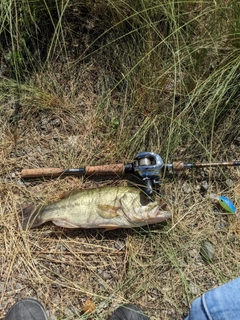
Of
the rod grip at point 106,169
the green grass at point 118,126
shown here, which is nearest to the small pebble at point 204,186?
the green grass at point 118,126

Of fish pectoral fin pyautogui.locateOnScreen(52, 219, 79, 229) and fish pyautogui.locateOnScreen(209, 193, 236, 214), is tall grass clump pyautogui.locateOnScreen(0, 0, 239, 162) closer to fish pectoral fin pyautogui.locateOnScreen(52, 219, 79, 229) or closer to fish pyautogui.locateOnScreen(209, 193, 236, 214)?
fish pyautogui.locateOnScreen(209, 193, 236, 214)

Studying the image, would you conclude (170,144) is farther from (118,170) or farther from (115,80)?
(115,80)

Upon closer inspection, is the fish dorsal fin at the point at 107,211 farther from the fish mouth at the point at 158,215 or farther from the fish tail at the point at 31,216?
the fish tail at the point at 31,216

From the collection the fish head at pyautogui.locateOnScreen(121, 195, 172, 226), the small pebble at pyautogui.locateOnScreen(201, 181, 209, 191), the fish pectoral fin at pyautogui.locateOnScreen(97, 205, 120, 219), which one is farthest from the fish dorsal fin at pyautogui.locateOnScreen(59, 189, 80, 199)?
the small pebble at pyautogui.locateOnScreen(201, 181, 209, 191)

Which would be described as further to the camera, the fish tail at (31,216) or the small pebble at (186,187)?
the small pebble at (186,187)

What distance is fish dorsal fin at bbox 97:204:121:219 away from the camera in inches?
117

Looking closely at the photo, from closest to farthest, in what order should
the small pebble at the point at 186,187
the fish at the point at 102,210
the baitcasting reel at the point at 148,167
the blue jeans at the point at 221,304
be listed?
the blue jeans at the point at 221,304 < the baitcasting reel at the point at 148,167 < the fish at the point at 102,210 < the small pebble at the point at 186,187

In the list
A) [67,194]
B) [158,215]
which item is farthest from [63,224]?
[158,215]

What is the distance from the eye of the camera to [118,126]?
3242mm

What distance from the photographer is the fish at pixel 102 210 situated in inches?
117

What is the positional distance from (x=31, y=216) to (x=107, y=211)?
0.62 m

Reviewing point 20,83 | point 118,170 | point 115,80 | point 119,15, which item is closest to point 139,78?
point 115,80

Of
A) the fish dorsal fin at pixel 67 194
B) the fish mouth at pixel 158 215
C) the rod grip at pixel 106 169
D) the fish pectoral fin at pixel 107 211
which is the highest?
the rod grip at pixel 106 169

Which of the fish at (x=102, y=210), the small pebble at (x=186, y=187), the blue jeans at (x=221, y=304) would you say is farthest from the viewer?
the small pebble at (x=186, y=187)
